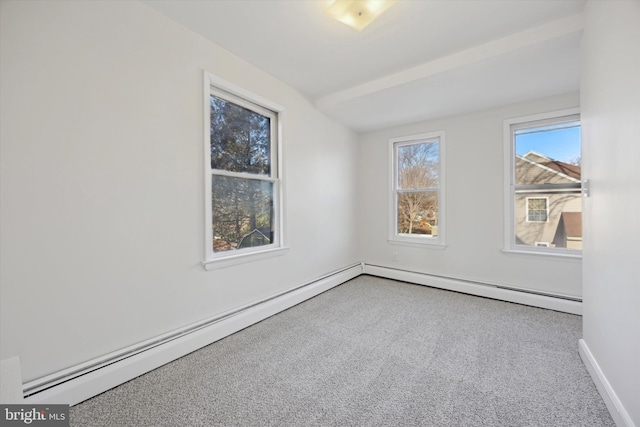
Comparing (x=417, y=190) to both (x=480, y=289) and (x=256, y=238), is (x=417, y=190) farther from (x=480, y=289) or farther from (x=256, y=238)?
(x=256, y=238)

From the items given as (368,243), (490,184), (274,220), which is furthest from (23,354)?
(490,184)

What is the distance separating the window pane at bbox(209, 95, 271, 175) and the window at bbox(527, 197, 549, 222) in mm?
3148

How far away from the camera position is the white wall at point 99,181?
4.51 ft

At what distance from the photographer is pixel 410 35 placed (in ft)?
7.09

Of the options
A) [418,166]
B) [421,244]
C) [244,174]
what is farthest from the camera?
[418,166]

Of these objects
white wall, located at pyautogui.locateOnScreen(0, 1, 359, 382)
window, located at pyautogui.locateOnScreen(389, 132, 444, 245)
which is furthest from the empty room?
window, located at pyautogui.locateOnScreen(389, 132, 444, 245)

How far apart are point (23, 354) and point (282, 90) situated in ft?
9.45

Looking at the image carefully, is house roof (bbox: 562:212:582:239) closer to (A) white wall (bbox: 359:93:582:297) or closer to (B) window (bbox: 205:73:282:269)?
(A) white wall (bbox: 359:93:582:297)

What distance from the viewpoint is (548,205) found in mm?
3062

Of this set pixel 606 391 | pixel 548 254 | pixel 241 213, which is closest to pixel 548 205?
pixel 548 254

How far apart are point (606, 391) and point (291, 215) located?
2.71 m

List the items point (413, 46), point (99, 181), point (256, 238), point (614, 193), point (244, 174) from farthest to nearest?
1. point (256, 238)
2. point (244, 174)
3. point (413, 46)
4. point (99, 181)
5. point (614, 193)

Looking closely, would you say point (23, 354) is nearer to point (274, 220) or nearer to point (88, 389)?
point (88, 389)

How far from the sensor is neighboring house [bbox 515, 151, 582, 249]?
2.93 metres
